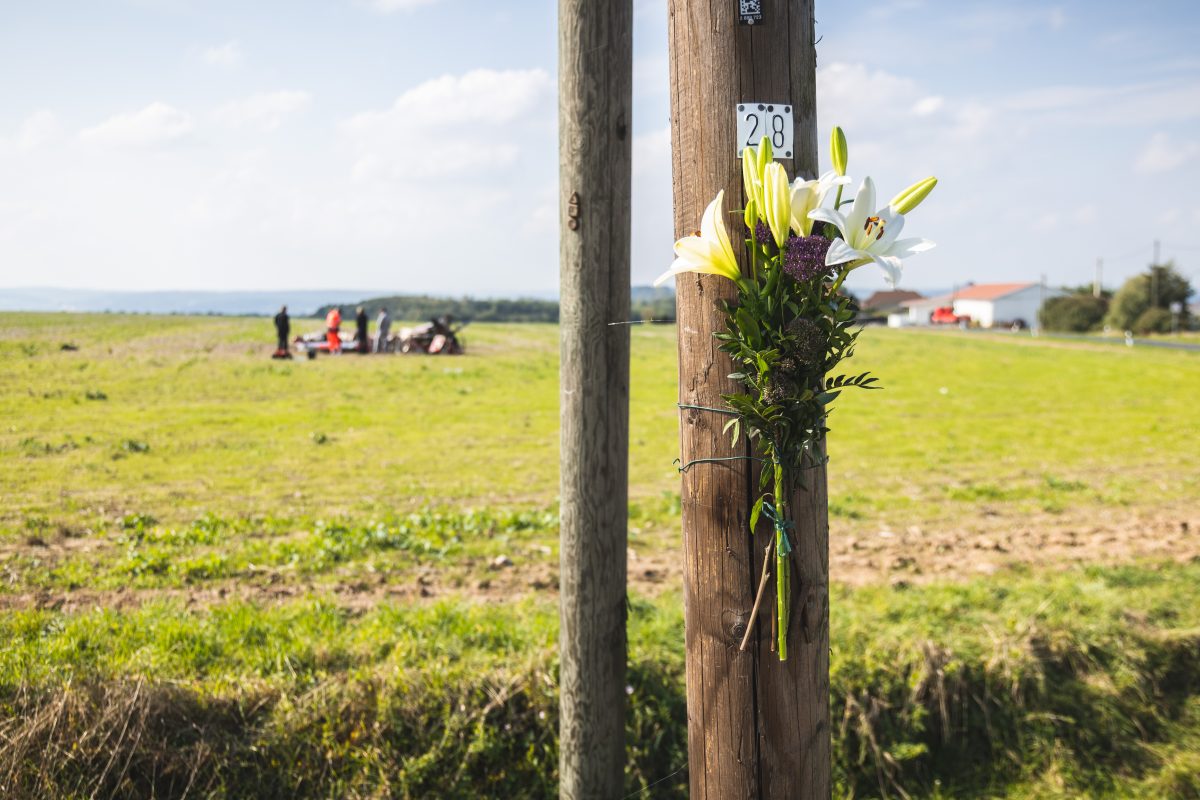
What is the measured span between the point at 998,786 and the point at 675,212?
3319mm

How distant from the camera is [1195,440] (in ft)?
39.2

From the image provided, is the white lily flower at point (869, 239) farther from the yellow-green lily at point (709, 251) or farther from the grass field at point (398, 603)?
the grass field at point (398, 603)

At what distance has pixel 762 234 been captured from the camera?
7.20 feet

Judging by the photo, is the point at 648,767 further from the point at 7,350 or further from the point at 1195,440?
the point at 1195,440

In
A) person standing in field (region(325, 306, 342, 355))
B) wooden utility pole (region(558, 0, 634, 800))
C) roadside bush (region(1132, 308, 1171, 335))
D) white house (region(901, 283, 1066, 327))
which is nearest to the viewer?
wooden utility pole (region(558, 0, 634, 800))

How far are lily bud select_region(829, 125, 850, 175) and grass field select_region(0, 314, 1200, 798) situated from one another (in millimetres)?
2648

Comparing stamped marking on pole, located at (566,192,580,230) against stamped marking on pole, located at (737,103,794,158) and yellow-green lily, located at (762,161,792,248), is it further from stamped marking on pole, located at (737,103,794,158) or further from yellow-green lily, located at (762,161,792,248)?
yellow-green lily, located at (762,161,792,248)

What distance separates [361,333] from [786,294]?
637 cm

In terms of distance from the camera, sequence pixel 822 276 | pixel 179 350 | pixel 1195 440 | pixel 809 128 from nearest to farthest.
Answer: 1. pixel 822 276
2. pixel 809 128
3. pixel 179 350
4. pixel 1195 440

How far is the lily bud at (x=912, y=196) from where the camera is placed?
7.27 ft

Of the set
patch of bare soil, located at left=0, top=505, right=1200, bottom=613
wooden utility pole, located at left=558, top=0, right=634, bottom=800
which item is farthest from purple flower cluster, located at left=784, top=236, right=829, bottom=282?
patch of bare soil, located at left=0, top=505, right=1200, bottom=613

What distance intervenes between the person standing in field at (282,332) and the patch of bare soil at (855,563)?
253cm

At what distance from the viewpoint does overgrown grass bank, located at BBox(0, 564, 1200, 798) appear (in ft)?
11.3

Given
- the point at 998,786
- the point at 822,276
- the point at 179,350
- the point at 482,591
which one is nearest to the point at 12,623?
the point at 482,591
